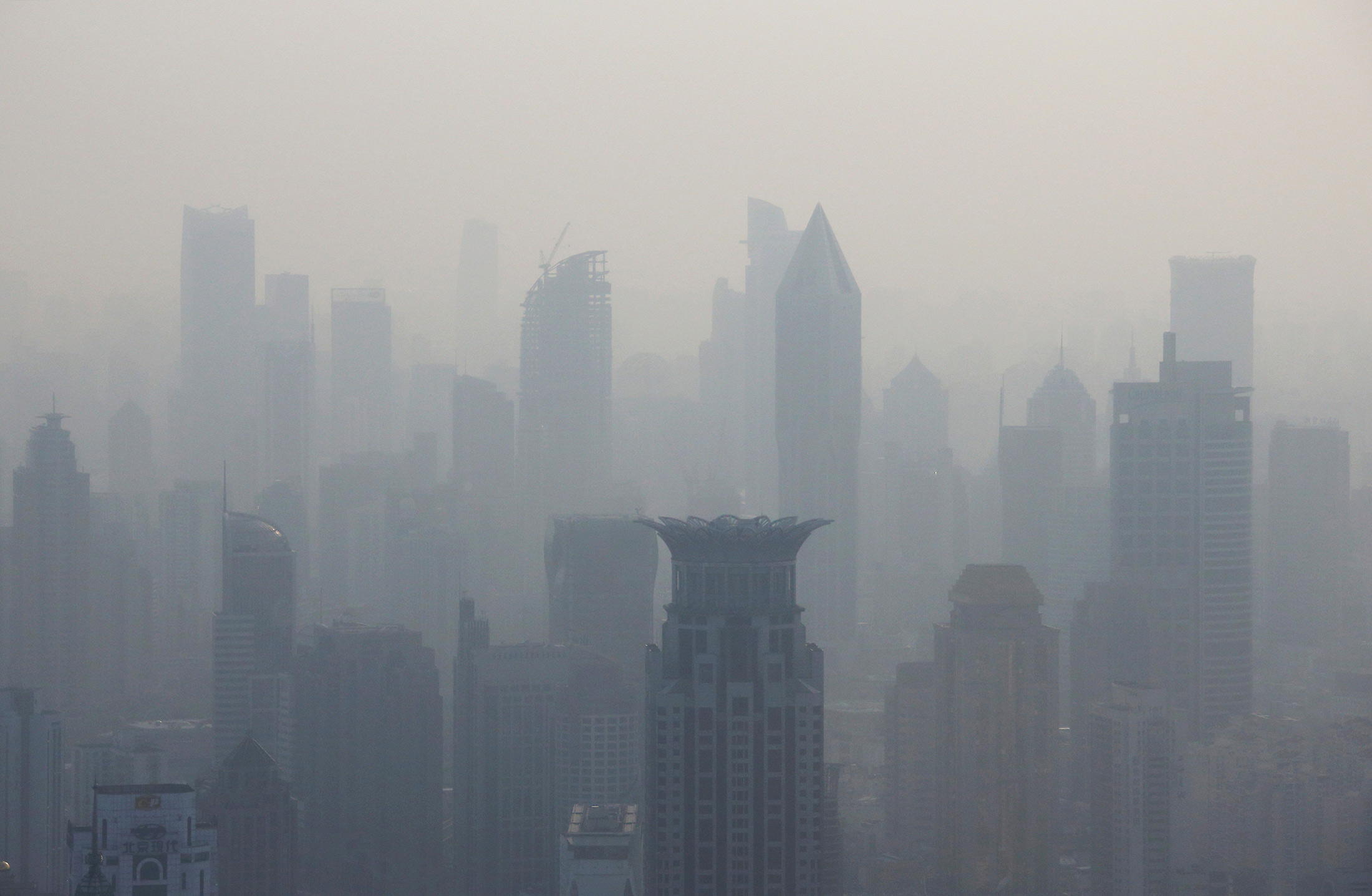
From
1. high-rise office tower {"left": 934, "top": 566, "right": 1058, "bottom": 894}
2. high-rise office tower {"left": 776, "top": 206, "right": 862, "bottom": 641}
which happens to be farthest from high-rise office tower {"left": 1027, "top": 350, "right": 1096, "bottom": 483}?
high-rise office tower {"left": 934, "top": 566, "right": 1058, "bottom": 894}

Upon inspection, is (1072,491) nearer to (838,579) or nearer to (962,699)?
(838,579)

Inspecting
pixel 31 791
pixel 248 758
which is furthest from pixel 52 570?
pixel 248 758

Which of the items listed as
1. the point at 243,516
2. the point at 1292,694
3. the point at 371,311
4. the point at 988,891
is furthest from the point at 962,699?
the point at 243,516

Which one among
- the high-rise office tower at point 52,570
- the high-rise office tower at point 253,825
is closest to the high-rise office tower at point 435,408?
the high-rise office tower at point 52,570

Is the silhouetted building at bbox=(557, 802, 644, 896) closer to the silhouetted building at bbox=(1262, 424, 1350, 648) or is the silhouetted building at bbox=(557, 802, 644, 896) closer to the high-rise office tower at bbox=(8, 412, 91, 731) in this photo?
the high-rise office tower at bbox=(8, 412, 91, 731)

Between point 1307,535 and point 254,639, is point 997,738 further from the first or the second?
point 254,639

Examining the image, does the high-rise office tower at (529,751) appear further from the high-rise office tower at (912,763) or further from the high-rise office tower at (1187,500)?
the high-rise office tower at (1187,500)
